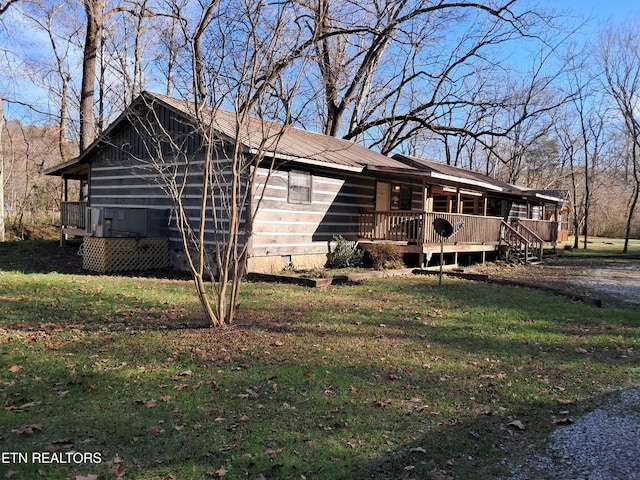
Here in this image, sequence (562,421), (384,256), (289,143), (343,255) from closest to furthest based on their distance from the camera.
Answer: (562,421) → (289,143) → (384,256) → (343,255)

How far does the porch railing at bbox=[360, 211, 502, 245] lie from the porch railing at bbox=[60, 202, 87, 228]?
9.42 m

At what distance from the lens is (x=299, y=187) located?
13938mm

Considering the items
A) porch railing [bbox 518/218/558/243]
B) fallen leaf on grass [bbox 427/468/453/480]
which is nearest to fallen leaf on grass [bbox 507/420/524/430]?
fallen leaf on grass [bbox 427/468/453/480]

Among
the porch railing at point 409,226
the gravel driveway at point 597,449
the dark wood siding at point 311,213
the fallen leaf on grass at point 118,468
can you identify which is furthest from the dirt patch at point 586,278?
the fallen leaf on grass at point 118,468

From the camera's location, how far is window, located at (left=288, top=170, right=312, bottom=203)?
13.7 metres

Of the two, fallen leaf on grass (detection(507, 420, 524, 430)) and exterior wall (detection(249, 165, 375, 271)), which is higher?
exterior wall (detection(249, 165, 375, 271))

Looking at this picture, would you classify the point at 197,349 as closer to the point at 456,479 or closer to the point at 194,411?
the point at 194,411

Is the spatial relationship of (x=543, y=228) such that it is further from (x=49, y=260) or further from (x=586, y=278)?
(x=49, y=260)

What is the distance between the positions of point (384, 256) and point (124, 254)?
7455 mm

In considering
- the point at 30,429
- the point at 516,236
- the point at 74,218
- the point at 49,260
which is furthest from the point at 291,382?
the point at 516,236

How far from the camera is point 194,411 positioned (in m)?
4.27

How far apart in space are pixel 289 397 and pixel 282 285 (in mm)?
6693

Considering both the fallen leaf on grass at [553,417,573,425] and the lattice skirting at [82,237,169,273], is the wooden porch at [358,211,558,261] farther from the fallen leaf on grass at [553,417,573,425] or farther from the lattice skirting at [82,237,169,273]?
the fallen leaf on grass at [553,417,573,425]

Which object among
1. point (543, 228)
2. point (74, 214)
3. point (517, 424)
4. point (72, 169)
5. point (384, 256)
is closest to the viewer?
point (517, 424)
